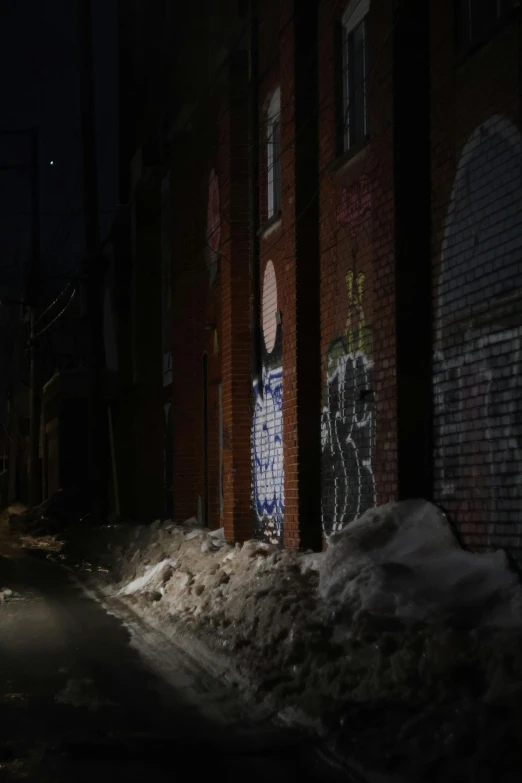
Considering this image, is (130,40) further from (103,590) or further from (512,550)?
(512,550)

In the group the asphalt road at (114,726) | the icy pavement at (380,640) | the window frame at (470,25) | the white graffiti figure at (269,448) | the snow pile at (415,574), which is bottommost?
the asphalt road at (114,726)

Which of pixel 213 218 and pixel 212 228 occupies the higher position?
pixel 213 218

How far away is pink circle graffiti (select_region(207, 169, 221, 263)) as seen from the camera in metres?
18.2

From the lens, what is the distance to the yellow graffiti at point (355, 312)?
11508mm

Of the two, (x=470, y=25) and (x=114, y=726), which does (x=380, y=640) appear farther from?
(x=470, y=25)

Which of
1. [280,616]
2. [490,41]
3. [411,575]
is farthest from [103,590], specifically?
[490,41]

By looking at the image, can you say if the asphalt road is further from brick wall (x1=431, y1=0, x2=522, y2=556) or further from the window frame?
the window frame

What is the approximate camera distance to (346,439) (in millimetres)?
11922

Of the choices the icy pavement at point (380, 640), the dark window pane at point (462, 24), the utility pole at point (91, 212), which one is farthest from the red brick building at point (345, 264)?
the utility pole at point (91, 212)

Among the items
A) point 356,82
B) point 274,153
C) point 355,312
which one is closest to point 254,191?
point 274,153

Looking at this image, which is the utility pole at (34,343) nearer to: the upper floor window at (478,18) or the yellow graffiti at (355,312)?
the yellow graffiti at (355,312)

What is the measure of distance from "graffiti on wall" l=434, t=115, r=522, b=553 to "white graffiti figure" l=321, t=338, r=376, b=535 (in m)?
1.57

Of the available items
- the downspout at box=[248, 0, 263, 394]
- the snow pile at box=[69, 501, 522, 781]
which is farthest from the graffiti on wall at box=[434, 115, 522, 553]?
the downspout at box=[248, 0, 263, 394]

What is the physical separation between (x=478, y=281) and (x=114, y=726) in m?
4.69
